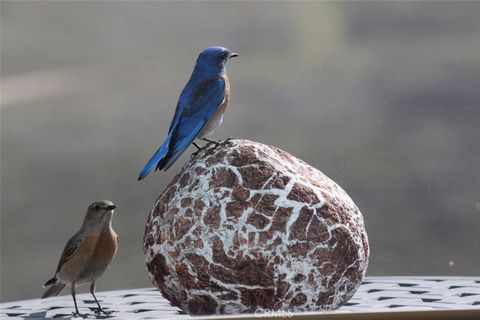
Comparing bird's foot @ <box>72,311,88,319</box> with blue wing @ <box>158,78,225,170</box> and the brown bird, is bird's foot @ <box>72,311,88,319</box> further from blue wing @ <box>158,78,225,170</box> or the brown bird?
blue wing @ <box>158,78,225,170</box>

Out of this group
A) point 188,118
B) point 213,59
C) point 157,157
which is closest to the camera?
point 157,157

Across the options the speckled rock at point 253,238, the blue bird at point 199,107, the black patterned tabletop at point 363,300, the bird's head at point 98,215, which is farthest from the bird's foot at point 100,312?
the blue bird at point 199,107

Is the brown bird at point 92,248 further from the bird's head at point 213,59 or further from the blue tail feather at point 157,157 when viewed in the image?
the bird's head at point 213,59

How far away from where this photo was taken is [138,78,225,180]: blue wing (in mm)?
4117

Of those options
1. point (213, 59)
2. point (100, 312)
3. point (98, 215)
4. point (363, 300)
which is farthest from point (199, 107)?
point (363, 300)

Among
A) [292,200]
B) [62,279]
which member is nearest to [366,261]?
[292,200]

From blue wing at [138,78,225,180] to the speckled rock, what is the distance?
21 centimetres

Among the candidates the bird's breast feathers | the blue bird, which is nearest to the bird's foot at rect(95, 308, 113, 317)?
the blue bird

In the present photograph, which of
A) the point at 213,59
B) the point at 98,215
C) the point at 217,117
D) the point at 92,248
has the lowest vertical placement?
the point at 92,248

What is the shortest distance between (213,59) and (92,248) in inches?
33.9

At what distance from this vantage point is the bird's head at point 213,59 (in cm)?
434

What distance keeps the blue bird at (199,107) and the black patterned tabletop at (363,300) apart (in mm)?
604

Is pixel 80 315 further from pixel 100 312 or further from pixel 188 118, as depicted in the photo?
pixel 188 118

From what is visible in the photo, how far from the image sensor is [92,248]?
14.0 ft
